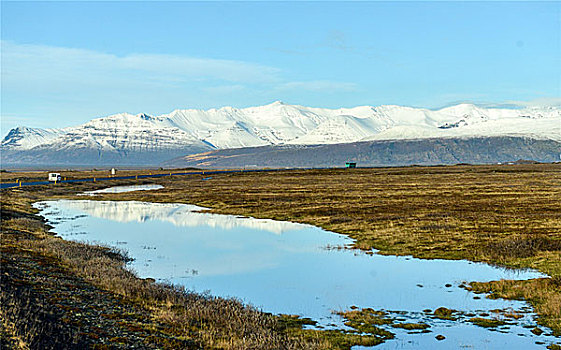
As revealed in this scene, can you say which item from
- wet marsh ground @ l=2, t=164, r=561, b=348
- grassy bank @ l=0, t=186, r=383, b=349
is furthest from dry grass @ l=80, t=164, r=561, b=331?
grassy bank @ l=0, t=186, r=383, b=349

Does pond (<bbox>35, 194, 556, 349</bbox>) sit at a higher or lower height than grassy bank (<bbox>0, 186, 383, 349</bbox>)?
lower

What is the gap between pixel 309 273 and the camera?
3247 centimetres

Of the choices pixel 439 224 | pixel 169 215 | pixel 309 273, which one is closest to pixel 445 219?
pixel 439 224

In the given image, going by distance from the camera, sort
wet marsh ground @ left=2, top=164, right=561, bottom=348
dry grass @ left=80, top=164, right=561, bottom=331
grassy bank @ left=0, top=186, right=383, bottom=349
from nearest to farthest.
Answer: grassy bank @ left=0, top=186, right=383, bottom=349 → wet marsh ground @ left=2, top=164, right=561, bottom=348 → dry grass @ left=80, top=164, right=561, bottom=331

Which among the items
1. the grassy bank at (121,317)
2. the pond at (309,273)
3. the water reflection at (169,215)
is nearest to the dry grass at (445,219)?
the pond at (309,273)

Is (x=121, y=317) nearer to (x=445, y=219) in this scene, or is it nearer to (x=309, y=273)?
(x=309, y=273)

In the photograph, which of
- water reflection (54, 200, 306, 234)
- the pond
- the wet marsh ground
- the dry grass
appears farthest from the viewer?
water reflection (54, 200, 306, 234)

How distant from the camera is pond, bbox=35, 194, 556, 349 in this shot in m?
21.5

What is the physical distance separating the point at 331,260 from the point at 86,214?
40484 mm

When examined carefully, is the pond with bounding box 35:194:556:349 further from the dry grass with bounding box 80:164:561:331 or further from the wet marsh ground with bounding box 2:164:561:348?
the dry grass with bounding box 80:164:561:331

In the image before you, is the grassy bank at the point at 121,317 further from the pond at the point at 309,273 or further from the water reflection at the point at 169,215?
the water reflection at the point at 169,215

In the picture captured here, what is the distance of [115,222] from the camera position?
59.6 metres

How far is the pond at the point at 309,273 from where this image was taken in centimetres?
2147

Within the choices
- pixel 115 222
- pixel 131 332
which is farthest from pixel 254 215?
pixel 131 332
